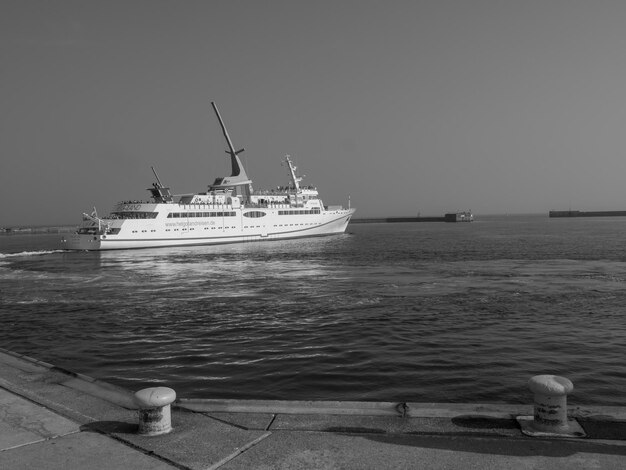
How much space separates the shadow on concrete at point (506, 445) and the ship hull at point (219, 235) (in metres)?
56.8

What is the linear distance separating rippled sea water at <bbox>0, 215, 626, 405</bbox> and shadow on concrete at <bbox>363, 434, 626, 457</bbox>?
321 centimetres

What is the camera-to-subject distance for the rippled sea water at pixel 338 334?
8586mm

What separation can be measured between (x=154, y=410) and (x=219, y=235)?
61583mm

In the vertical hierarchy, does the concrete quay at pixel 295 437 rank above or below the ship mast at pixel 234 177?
below

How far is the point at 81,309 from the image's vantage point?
17094mm

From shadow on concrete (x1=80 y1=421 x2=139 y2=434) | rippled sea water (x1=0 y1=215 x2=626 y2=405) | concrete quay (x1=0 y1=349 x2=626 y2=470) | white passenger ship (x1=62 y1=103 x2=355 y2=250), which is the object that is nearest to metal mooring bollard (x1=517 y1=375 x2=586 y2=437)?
concrete quay (x1=0 y1=349 x2=626 y2=470)

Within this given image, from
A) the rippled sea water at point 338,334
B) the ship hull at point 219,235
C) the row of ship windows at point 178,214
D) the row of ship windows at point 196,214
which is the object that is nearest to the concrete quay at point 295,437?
the rippled sea water at point 338,334

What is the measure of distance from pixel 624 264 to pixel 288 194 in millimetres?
53987

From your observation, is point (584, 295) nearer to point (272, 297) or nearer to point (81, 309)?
point (272, 297)

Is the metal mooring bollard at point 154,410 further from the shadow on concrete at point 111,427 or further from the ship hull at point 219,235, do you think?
the ship hull at point 219,235

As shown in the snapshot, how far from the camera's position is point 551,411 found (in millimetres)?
4598

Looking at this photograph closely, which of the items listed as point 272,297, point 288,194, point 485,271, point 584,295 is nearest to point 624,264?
point 485,271

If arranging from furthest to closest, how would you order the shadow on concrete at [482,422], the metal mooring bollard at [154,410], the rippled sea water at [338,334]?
the rippled sea water at [338,334], the shadow on concrete at [482,422], the metal mooring bollard at [154,410]

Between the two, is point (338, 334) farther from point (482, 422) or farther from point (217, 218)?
point (217, 218)
